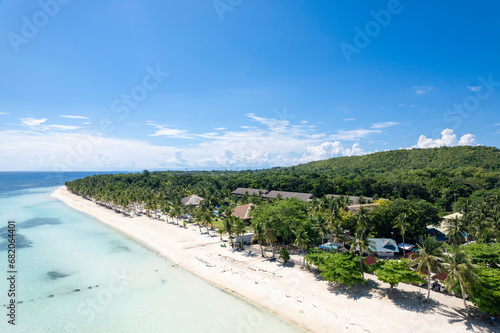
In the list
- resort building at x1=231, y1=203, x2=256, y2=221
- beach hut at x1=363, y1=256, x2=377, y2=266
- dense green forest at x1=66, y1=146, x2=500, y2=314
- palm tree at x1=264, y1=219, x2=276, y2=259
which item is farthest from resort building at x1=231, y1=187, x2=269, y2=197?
beach hut at x1=363, y1=256, x2=377, y2=266

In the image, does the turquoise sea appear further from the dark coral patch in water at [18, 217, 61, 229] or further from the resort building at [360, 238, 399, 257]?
the resort building at [360, 238, 399, 257]

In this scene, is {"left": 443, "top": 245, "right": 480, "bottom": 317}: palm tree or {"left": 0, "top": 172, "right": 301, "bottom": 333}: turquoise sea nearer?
{"left": 443, "top": 245, "right": 480, "bottom": 317}: palm tree

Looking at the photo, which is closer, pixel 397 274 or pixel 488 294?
pixel 488 294

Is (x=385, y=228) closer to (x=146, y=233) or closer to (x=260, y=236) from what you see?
(x=260, y=236)

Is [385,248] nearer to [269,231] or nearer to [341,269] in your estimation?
[341,269]

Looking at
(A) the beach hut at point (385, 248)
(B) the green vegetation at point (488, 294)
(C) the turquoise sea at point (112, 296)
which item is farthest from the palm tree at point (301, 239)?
(B) the green vegetation at point (488, 294)

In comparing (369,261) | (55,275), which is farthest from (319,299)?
(55,275)
